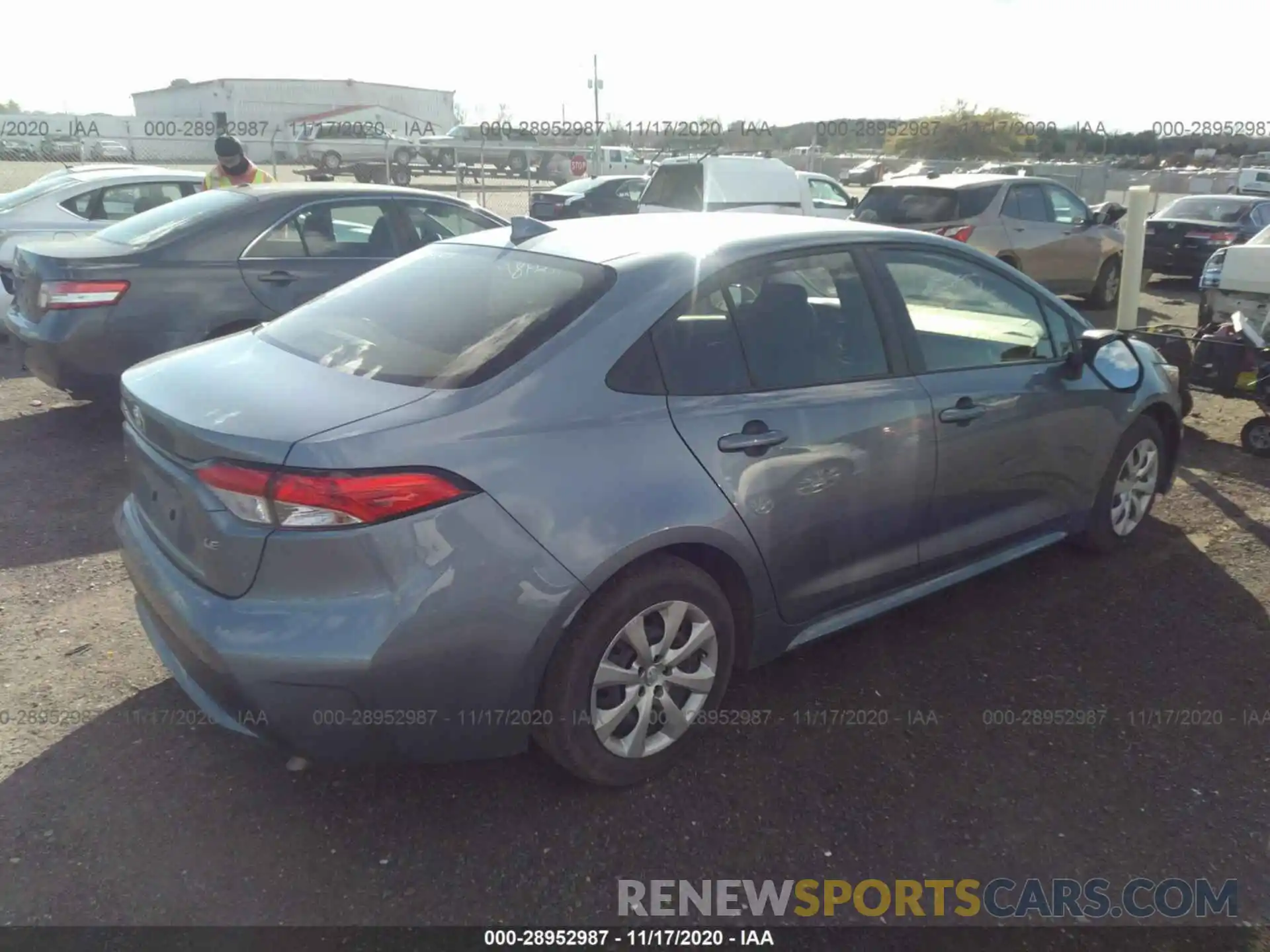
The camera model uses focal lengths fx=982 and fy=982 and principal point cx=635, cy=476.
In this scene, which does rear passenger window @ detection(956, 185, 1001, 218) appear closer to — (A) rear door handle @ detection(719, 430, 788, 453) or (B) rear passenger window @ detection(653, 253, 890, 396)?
(B) rear passenger window @ detection(653, 253, 890, 396)

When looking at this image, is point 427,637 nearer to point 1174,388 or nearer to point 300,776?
point 300,776

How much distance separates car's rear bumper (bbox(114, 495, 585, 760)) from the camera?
96.1 inches

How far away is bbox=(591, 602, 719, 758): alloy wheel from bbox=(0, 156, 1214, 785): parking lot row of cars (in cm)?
1

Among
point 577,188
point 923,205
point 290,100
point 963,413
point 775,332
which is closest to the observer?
point 775,332

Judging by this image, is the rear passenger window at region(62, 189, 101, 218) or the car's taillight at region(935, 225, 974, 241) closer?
the rear passenger window at region(62, 189, 101, 218)

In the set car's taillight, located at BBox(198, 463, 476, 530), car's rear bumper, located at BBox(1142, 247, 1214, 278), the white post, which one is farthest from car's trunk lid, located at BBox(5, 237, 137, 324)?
car's rear bumper, located at BBox(1142, 247, 1214, 278)

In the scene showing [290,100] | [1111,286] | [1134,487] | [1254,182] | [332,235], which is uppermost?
[290,100]

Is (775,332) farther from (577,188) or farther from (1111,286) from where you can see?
(577,188)

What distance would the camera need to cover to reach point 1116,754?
3.21 meters

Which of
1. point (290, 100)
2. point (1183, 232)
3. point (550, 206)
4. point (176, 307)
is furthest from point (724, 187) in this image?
point (290, 100)

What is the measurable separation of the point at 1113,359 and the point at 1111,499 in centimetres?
65

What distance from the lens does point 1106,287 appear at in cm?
1248

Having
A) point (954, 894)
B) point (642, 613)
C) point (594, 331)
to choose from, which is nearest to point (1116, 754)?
point (954, 894)

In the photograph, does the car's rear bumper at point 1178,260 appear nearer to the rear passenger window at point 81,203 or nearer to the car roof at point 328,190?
the car roof at point 328,190
